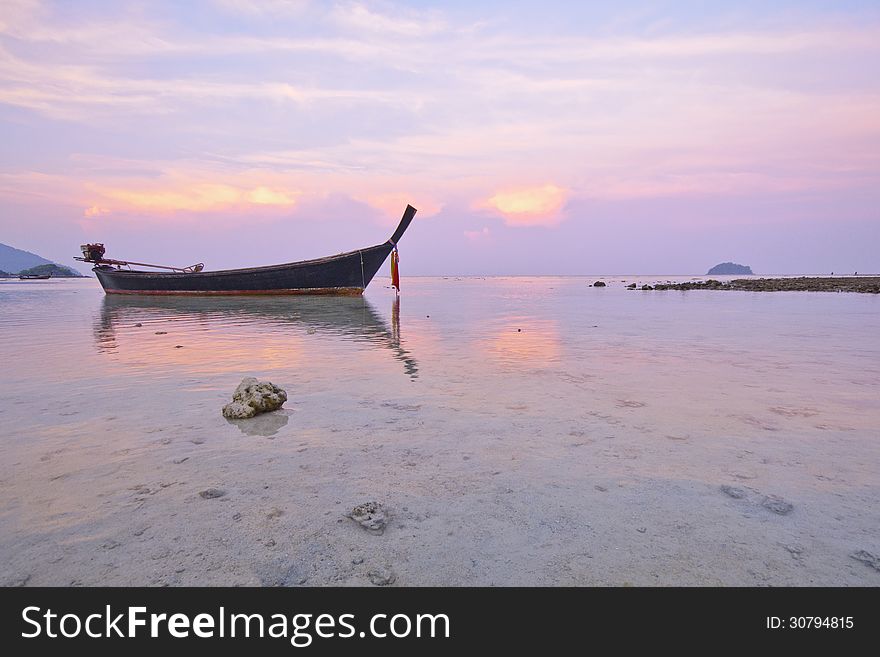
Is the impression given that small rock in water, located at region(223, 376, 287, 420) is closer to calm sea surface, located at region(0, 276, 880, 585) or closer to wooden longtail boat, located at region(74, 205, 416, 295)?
calm sea surface, located at region(0, 276, 880, 585)

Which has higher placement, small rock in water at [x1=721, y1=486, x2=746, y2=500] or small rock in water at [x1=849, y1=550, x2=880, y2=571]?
small rock in water at [x1=849, y1=550, x2=880, y2=571]

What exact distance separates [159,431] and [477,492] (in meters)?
3.73

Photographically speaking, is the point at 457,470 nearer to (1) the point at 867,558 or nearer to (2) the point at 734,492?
(2) the point at 734,492

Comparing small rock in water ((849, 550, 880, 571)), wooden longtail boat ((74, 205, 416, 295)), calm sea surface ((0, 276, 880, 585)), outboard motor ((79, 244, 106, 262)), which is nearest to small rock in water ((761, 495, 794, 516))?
calm sea surface ((0, 276, 880, 585))

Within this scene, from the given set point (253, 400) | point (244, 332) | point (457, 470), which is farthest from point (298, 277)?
point (457, 470)

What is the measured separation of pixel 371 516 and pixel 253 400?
311cm

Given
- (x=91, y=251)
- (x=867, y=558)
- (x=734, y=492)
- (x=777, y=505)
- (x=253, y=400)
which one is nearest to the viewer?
(x=867, y=558)

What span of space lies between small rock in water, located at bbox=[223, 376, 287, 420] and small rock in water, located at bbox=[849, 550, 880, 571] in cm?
556

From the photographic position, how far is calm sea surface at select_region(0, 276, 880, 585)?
2447mm

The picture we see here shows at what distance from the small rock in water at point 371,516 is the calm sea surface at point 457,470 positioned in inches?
4.4

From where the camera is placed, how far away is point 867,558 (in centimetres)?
243

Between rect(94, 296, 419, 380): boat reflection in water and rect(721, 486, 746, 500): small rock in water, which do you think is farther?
rect(94, 296, 419, 380): boat reflection in water

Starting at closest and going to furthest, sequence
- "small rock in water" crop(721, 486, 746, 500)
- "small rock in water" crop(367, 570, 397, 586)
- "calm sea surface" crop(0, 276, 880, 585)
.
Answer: "small rock in water" crop(367, 570, 397, 586), "calm sea surface" crop(0, 276, 880, 585), "small rock in water" crop(721, 486, 746, 500)
